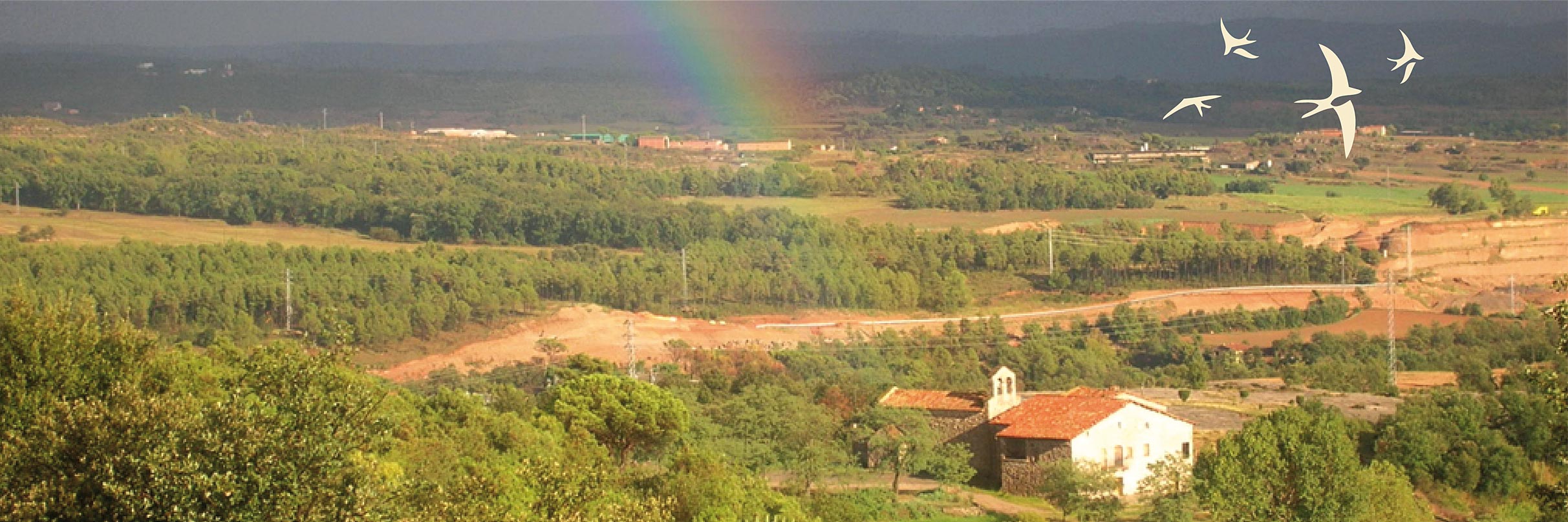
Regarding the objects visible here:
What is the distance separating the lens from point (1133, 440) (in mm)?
29422

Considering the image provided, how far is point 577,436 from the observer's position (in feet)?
82.4

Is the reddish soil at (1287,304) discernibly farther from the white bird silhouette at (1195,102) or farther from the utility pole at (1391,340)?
the white bird silhouette at (1195,102)

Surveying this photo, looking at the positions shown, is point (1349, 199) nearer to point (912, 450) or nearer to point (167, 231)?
point (167, 231)

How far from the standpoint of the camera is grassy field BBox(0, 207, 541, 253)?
5759 centimetres

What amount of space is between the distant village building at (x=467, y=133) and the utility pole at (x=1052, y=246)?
1998 inches

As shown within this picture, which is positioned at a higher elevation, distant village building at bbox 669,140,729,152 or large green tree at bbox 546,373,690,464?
distant village building at bbox 669,140,729,152

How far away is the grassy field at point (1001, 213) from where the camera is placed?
227 feet

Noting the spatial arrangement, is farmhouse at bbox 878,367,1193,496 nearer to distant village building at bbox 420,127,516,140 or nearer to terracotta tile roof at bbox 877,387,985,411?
terracotta tile roof at bbox 877,387,985,411

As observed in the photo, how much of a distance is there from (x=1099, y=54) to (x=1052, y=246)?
131381 millimetres

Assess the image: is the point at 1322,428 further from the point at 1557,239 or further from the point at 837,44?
the point at 837,44

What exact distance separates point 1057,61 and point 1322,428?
534 ft

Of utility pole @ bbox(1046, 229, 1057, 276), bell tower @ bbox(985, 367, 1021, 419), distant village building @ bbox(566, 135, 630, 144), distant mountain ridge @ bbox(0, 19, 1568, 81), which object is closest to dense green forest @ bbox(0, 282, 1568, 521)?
bell tower @ bbox(985, 367, 1021, 419)

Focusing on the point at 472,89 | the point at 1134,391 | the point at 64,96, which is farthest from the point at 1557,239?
the point at 472,89

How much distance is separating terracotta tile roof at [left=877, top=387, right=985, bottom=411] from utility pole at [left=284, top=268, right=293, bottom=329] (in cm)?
1529
